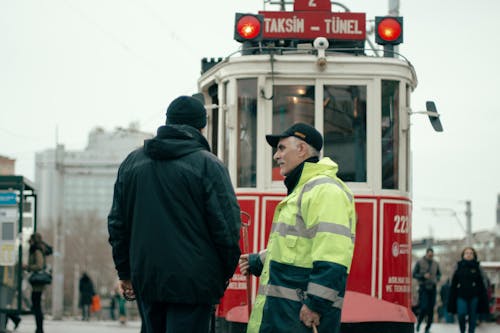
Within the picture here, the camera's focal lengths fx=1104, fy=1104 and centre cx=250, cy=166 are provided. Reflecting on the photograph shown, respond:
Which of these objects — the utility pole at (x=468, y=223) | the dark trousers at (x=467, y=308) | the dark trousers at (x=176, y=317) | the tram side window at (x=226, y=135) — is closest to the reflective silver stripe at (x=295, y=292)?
the dark trousers at (x=176, y=317)

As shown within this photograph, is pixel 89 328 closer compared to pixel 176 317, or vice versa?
pixel 176 317

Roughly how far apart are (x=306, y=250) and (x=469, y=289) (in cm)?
1144

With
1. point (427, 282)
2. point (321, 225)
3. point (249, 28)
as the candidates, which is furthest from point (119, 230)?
point (427, 282)

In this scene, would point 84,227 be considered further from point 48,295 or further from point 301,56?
point 301,56

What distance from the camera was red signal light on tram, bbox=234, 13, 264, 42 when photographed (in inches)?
417

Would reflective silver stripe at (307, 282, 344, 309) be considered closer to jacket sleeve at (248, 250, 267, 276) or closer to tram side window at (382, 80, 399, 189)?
jacket sleeve at (248, 250, 267, 276)

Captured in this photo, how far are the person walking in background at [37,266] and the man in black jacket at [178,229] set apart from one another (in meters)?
10.4

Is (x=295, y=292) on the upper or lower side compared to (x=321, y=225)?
lower

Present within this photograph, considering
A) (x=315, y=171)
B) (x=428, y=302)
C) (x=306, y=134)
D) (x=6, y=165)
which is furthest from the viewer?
(x=6, y=165)

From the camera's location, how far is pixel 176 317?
5.59 meters

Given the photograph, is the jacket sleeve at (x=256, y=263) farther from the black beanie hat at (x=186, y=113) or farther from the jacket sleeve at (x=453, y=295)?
the jacket sleeve at (x=453, y=295)

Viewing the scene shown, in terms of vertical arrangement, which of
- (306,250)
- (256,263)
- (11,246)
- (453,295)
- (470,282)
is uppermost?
(306,250)

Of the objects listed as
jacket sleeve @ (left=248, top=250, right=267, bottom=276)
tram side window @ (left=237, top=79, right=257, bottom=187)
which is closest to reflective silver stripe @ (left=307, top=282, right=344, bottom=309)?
jacket sleeve @ (left=248, top=250, right=267, bottom=276)

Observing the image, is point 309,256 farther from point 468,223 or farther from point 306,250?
point 468,223
